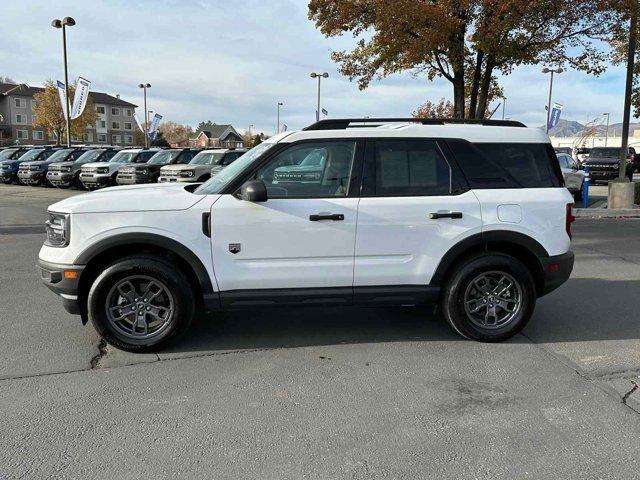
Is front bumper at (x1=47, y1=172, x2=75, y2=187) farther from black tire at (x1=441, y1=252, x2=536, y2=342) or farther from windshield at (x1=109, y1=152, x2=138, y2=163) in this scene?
black tire at (x1=441, y1=252, x2=536, y2=342)

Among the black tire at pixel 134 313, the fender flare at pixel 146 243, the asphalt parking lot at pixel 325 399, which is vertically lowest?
the asphalt parking lot at pixel 325 399

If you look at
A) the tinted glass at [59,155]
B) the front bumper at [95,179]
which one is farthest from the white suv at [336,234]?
the tinted glass at [59,155]

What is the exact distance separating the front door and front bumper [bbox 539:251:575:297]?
1773mm

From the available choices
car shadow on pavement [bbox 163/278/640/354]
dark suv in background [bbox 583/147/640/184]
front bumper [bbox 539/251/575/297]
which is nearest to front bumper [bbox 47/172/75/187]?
car shadow on pavement [bbox 163/278/640/354]

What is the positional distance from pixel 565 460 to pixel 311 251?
2.38 metres

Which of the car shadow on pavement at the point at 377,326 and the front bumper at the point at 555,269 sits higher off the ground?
the front bumper at the point at 555,269

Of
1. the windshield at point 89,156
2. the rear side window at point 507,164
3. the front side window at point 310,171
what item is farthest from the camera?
the windshield at point 89,156

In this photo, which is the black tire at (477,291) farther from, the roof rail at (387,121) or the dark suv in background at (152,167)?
the dark suv in background at (152,167)

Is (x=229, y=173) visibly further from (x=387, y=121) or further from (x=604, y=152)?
(x=604, y=152)

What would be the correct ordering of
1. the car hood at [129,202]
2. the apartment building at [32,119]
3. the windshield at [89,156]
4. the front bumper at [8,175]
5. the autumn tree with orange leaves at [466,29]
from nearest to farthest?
the car hood at [129,202] < the autumn tree with orange leaves at [466,29] < the windshield at [89,156] < the front bumper at [8,175] < the apartment building at [32,119]

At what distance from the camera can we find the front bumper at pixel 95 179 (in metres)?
20.9

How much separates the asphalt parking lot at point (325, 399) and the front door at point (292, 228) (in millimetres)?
639

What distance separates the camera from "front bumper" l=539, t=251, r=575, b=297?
16.1ft

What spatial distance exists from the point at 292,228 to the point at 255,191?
0.45 meters
